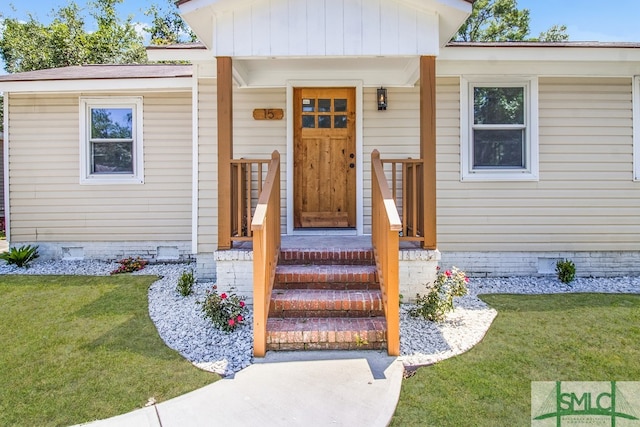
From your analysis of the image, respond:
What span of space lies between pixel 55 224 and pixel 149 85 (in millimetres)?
2899

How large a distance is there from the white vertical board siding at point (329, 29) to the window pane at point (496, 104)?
2.00 metres

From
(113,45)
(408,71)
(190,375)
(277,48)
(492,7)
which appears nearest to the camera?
(190,375)

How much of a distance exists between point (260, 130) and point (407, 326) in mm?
3547

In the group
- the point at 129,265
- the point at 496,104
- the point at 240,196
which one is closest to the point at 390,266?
the point at 240,196

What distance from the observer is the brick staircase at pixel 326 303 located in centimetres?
348

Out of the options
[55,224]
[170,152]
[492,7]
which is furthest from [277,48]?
[492,7]

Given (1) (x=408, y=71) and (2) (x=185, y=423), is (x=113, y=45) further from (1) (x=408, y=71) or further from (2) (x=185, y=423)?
(2) (x=185, y=423)

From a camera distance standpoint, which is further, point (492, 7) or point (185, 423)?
point (492, 7)

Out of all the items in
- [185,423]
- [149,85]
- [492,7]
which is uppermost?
[492,7]

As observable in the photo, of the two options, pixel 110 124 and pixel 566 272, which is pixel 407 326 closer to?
pixel 566 272

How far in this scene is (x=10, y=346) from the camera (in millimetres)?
3570

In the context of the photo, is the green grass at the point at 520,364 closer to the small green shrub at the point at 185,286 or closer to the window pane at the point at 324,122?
the small green shrub at the point at 185,286

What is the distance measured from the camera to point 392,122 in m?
5.96

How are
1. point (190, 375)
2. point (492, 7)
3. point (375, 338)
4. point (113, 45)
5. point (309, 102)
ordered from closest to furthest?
point (190, 375) → point (375, 338) → point (309, 102) → point (113, 45) → point (492, 7)
